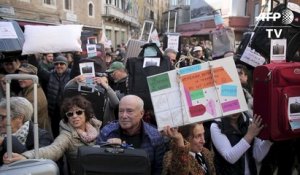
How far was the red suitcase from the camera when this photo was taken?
279 centimetres

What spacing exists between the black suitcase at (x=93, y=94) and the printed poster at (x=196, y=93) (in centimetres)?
192

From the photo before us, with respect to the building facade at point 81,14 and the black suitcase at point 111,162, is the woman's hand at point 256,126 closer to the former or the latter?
the black suitcase at point 111,162

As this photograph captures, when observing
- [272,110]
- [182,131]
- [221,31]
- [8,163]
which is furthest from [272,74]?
[221,31]

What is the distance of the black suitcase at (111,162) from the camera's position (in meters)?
2.50

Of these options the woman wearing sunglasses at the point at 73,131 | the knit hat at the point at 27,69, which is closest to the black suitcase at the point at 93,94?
the knit hat at the point at 27,69

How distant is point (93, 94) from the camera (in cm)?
461

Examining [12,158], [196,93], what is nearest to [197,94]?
[196,93]

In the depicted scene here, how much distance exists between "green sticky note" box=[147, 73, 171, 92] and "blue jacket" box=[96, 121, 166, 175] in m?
0.48

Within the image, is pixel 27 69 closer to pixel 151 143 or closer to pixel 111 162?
pixel 151 143

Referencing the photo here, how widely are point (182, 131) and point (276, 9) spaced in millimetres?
1405

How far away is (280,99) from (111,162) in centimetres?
126

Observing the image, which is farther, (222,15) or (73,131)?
(222,15)

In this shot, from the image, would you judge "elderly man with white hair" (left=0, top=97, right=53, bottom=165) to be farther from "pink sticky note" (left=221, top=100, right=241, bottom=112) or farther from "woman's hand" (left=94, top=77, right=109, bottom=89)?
"pink sticky note" (left=221, top=100, right=241, bottom=112)

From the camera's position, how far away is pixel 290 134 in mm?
2830
